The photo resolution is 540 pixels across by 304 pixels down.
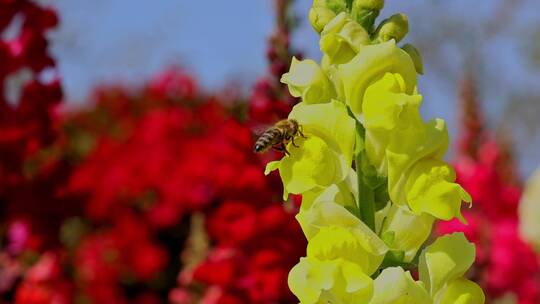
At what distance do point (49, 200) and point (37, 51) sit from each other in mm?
406

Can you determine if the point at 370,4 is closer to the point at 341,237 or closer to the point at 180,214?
the point at 341,237

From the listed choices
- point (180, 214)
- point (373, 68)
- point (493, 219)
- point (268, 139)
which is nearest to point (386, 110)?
point (373, 68)

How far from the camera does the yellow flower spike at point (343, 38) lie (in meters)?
1.10

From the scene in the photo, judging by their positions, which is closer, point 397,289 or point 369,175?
point 397,289

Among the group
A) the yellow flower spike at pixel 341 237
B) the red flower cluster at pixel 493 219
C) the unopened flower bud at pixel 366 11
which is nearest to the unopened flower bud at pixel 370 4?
the unopened flower bud at pixel 366 11

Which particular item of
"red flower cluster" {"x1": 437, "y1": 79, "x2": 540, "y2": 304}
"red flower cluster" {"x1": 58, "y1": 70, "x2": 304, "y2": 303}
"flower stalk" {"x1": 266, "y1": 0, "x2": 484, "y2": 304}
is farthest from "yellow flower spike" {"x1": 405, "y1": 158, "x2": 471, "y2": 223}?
"red flower cluster" {"x1": 437, "y1": 79, "x2": 540, "y2": 304}

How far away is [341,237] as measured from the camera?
1.06 metres

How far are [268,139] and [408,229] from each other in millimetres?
249

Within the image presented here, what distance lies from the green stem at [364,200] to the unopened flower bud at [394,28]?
12cm

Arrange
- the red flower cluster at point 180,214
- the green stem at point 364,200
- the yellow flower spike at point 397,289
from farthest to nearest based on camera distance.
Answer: the red flower cluster at point 180,214 → the green stem at point 364,200 → the yellow flower spike at point 397,289

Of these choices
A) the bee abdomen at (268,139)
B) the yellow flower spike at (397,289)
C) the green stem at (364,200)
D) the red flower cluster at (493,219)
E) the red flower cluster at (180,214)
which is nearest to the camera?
the yellow flower spike at (397,289)

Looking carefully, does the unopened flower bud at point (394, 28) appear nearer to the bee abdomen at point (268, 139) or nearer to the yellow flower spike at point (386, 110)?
the yellow flower spike at point (386, 110)

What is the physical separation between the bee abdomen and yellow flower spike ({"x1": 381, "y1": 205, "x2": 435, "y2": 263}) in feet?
0.58

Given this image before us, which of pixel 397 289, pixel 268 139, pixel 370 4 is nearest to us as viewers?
pixel 397 289
